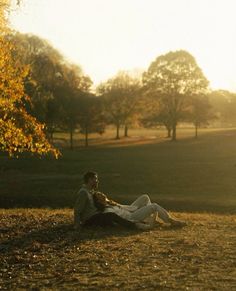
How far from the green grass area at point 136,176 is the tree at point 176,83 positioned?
11.9 metres

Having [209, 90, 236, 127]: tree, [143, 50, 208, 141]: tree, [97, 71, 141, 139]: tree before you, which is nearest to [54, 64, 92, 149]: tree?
[97, 71, 141, 139]: tree

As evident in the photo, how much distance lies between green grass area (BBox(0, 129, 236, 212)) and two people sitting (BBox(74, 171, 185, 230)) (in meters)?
12.4

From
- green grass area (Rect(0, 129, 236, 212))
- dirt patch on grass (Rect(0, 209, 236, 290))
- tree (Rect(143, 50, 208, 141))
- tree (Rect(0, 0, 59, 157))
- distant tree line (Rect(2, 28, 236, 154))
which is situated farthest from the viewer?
tree (Rect(143, 50, 208, 141))

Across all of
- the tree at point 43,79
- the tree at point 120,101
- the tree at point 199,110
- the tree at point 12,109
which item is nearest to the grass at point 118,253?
the tree at point 12,109

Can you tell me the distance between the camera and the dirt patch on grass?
8391 mm

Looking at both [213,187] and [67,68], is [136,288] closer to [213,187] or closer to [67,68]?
[213,187]

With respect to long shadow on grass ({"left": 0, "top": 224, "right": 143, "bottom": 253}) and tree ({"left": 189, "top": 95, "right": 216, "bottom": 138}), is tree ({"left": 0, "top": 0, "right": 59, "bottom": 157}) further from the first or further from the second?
tree ({"left": 189, "top": 95, "right": 216, "bottom": 138})

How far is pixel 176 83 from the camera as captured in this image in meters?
78.9

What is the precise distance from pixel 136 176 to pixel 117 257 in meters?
30.1

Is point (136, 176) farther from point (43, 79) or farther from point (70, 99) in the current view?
point (43, 79)

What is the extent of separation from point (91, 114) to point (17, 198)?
41.1 meters

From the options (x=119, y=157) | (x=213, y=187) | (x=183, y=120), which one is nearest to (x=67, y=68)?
(x=183, y=120)

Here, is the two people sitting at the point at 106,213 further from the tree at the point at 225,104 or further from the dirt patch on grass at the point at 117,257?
the tree at the point at 225,104

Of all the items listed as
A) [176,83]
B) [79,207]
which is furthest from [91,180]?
[176,83]
